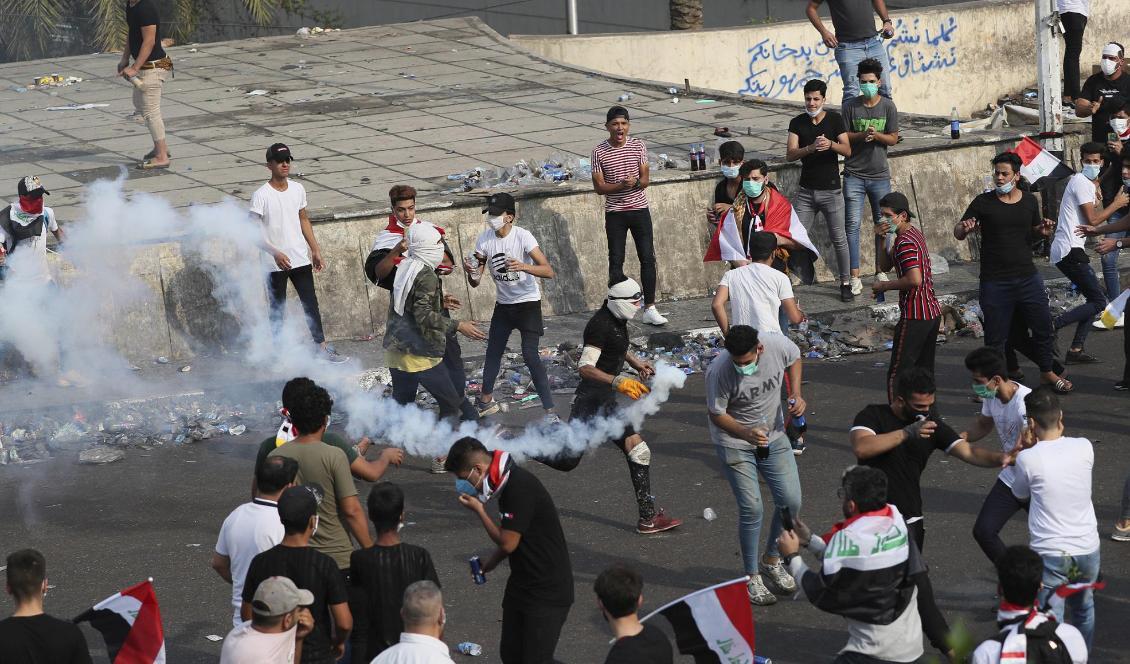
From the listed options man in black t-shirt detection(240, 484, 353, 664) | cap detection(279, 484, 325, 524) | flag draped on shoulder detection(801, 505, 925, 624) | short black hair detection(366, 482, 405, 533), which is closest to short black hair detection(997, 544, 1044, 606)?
flag draped on shoulder detection(801, 505, 925, 624)

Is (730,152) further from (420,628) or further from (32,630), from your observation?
(32,630)

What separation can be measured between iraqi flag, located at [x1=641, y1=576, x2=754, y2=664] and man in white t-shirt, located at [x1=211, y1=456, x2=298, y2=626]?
1.63 m

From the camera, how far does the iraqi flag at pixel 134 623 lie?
5.99 meters

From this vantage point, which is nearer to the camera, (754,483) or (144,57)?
(754,483)

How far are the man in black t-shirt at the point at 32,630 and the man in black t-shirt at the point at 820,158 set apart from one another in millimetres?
8542

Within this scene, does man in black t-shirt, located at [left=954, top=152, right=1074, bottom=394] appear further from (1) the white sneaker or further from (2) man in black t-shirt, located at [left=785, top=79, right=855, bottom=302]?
(1) the white sneaker

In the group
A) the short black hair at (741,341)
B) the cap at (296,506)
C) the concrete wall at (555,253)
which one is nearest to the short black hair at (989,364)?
the short black hair at (741,341)

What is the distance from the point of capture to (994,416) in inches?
288

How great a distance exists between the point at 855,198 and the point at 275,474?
817cm

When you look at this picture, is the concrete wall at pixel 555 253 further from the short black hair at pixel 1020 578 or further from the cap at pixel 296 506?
the short black hair at pixel 1020 578

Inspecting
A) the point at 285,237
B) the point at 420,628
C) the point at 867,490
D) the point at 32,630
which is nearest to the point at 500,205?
the point at 285,237

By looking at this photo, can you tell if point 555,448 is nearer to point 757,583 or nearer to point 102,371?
point 757,583

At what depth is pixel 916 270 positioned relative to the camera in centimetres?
934

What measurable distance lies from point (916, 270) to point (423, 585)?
5188mm
